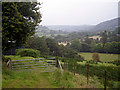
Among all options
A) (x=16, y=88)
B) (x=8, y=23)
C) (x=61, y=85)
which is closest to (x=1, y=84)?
(x=16, y=88)

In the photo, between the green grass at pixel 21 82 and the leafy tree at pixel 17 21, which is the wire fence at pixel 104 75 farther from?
the leafy tree at pixel 17 21

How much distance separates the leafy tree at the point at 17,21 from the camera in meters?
8.89

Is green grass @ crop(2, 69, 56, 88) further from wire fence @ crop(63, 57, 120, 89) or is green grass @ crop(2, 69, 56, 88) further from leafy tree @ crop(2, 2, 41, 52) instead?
leafy tree @ crop(2, 2, 41, 52)

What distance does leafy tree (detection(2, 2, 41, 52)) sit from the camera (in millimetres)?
8890

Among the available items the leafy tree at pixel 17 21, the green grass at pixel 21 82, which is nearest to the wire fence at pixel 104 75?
the green grass at pixel 21 82

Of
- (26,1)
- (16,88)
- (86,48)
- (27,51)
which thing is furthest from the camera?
(86,48)

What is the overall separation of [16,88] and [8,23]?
4.93 m

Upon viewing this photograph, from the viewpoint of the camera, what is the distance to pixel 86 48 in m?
41.8

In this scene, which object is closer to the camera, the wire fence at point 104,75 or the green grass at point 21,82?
the green grass at point 21,82

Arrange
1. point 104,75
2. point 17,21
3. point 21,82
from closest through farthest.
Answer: point 21,82, point 104,75, point 17,21

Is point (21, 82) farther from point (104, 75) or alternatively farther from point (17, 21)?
point (104, 75)

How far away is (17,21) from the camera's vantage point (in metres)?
9.03

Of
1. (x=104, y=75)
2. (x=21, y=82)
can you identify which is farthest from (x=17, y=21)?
(x=104, y=75)

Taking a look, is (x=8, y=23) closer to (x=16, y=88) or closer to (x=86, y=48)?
(x=16, y=88)
